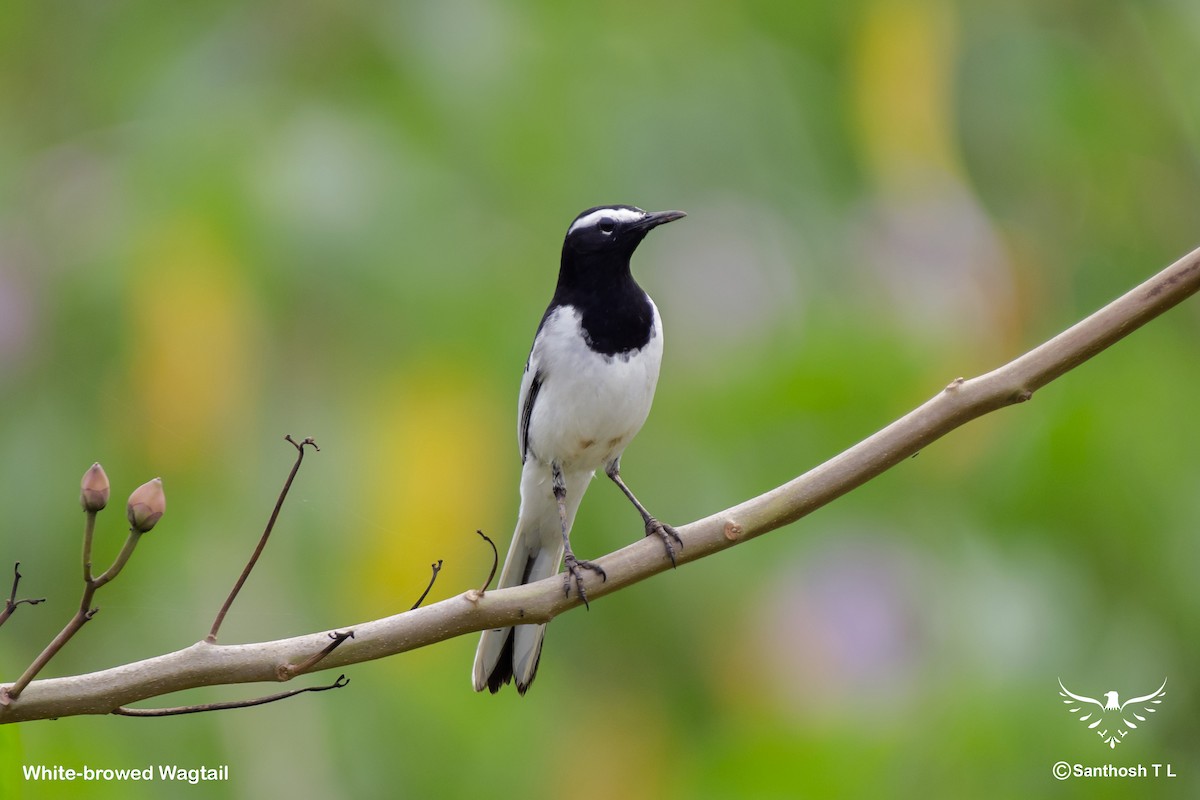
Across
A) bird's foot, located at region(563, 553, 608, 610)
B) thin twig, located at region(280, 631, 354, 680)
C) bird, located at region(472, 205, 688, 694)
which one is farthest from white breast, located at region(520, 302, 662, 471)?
thin twig, located at region(280, 631, 354, 680)

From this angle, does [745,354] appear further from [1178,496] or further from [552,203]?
[1178,496]

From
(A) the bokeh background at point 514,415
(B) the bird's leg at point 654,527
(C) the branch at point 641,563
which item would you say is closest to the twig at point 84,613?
(C) the branch at point 641,563

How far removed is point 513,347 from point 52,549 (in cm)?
217

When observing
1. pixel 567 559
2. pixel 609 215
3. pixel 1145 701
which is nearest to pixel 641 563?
pixel 567 559

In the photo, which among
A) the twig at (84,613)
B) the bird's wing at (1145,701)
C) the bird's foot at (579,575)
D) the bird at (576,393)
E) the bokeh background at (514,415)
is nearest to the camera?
the twig at (84,613)

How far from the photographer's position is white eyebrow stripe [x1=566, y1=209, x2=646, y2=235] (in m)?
4.02

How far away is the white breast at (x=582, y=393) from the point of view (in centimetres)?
389

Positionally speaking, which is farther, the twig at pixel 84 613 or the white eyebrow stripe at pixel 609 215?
the white eyebrow stripe at pixel 609 215

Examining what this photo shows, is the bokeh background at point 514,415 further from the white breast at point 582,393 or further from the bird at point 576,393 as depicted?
the white breast at point 582,393

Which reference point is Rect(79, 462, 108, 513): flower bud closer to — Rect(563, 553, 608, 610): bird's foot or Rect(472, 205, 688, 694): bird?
Rect(563, 553, 608, 610): bird's foot

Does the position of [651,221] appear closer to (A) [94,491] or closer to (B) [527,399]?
(B) [527,399]

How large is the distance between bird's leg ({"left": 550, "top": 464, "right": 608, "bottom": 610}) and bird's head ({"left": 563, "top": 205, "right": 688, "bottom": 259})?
71 cm

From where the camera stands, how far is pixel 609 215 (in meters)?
4.02

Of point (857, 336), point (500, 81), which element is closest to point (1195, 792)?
point (857, 336)
